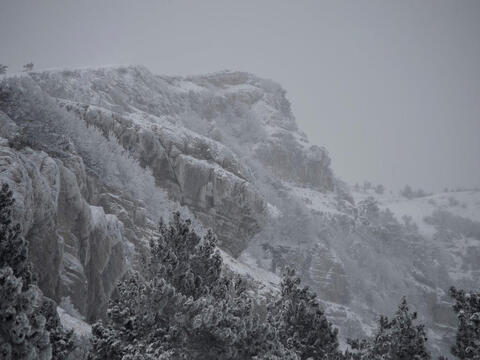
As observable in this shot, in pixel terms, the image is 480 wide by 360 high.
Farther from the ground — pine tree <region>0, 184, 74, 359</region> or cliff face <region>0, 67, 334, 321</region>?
cliff face <region>0, 67, 334, 321</region>

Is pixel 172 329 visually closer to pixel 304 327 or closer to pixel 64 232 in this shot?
pixel 304 327

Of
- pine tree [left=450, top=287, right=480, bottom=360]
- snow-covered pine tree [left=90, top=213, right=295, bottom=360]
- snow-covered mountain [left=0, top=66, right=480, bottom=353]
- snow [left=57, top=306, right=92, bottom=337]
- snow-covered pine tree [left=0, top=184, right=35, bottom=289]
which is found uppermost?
snow-covered mountain [left=0, top=66, right=480, bottom=353]

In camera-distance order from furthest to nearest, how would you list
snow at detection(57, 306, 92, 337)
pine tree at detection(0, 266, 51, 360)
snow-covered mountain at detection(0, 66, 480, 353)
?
snow-covered mountain at detection(0, 66, 480, 353)
snow at detection(57, 306, 92, 337)
pine tree at detection(0, 266, 51, 360)

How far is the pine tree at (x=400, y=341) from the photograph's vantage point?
1917cm

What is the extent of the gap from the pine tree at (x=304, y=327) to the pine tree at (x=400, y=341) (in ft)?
7.32

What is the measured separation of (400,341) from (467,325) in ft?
10.3

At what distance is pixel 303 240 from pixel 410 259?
155 ft

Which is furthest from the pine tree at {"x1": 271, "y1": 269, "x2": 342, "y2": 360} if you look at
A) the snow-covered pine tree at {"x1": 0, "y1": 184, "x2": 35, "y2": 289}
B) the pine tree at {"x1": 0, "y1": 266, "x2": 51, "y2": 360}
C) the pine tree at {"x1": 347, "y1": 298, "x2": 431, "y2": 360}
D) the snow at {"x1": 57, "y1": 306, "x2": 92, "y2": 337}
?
the pine tree at {"x1": 0, "y1": 266, "x2": 51, "y2": 360}

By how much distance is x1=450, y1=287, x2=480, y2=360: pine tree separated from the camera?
17234 mm

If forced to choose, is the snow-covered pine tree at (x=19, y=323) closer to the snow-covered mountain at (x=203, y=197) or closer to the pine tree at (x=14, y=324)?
the pine tree at (x=14, y=324)

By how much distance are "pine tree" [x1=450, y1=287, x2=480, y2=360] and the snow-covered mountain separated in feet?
64.5

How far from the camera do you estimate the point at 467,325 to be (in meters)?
17.8

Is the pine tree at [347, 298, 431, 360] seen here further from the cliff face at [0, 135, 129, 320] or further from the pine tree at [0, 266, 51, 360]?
the cliff face at [0, 135, 129, 320]

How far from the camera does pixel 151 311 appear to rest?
589 inches
